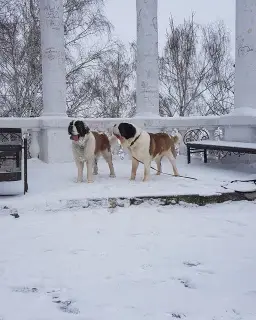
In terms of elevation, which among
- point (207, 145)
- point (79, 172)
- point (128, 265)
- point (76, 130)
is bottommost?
point (128, 265)

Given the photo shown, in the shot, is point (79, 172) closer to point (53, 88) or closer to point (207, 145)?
point (207, 145)

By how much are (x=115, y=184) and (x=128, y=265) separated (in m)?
2.93

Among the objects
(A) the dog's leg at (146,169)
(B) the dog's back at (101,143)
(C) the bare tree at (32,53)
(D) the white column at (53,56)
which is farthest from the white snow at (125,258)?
(C) the bare tree at (32,53)

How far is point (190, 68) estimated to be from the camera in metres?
21.9

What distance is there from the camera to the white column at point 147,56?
30.8 feet

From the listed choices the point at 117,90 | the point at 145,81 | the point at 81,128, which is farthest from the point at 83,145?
the point at 117,90

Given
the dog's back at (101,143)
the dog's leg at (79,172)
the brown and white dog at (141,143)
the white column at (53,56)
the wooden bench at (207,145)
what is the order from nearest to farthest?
1. the brown and white dog at (141,143)
2. the dog's leg at (79,172)
3. the dog's back at (101,143)
4. the wooden bench at (207,145)
5. the white column at (53,56)

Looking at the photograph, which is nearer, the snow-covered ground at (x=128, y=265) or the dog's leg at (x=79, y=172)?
the snow-covered ground at (x=128, y=265)

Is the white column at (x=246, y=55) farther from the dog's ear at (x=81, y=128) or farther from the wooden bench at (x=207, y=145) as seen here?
the dog's ear at (x=81, y=128)

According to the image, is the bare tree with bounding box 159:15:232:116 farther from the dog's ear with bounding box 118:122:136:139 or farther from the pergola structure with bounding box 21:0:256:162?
the dog's ear with bounding box 118:122:136:139

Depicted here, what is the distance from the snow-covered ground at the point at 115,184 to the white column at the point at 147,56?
234 centimetres

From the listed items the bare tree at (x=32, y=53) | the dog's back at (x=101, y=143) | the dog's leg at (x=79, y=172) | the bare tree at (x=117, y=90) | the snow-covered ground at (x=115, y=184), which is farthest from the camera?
the bare tree at (x=117, y=90)

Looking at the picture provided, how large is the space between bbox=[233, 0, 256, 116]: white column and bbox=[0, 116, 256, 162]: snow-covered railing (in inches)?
21.0

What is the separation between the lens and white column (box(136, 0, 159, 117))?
9.40 meters
